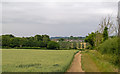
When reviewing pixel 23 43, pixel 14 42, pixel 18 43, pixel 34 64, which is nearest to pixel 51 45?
pixel 23 43

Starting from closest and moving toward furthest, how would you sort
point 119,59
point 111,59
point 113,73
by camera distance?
point 113,73, point 119,59, point 111,59

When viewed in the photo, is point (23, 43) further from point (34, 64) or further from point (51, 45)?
point (34, 64)

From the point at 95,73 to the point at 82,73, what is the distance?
96 centimetres

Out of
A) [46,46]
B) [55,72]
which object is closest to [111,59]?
[55,72]

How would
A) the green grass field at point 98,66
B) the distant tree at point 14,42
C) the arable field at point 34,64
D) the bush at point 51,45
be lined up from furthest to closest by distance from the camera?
the distant tree at point 14,42
the bush at point 51,45
the green grass field at point 98,66
the arable field at point 34,64

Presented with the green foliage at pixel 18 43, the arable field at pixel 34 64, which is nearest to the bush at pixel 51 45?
the green foliage at pixel 18 43

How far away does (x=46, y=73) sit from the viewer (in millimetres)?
10883

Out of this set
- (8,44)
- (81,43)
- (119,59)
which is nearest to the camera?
(119,59)

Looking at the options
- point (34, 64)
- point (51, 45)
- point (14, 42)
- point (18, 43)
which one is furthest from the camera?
point (18, 43)

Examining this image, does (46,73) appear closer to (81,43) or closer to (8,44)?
(8,44)

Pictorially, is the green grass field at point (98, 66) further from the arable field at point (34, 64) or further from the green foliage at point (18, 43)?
the green foliage at point (18, 43)

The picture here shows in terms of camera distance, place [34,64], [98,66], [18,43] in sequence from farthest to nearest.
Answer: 1. [18,43]
2. [34,64]
3. [98,66]

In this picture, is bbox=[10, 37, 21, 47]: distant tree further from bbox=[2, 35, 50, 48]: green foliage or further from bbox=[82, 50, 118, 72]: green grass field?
bbox=[82, 50, 118, 72]: green grass field

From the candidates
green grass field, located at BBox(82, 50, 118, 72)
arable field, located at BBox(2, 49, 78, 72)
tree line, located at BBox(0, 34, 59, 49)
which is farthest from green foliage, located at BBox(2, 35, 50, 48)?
green grass field, located at BBox(82, 50, 118, 72)
